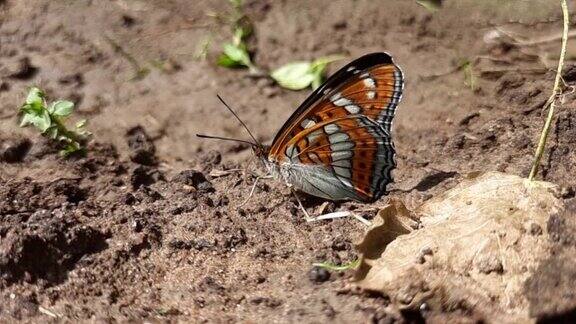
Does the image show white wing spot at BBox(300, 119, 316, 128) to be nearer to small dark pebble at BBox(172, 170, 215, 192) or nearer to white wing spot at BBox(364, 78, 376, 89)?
white wing spot at BBox(364, 78, 376, 89)

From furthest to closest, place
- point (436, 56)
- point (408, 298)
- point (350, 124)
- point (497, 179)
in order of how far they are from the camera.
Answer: point (436, 56) < point (350, 124) < point (497, 179) < point (408, 298)

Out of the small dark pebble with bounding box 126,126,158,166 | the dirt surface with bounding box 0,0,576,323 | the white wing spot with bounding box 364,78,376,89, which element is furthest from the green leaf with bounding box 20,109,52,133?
the white wing spot with bounding box 364,78,376,89

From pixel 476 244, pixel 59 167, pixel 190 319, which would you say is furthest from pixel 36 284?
pixel 476 244

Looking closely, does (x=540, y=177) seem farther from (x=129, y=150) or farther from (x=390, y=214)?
(x=129, y=150)

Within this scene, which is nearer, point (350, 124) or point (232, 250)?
point (232, 250)

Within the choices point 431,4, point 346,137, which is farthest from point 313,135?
point 431,4

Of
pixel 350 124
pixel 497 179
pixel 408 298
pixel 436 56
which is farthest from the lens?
Answer: pixel 436 56

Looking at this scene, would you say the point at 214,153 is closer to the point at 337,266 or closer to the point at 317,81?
the point at 317,81
